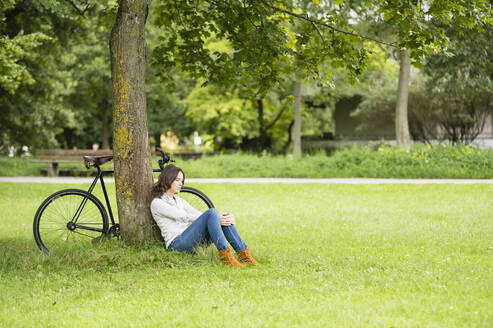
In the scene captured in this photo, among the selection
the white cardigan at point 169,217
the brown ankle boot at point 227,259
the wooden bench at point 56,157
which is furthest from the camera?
the wooden bench at point 56,157

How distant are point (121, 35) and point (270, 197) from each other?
8.21 m

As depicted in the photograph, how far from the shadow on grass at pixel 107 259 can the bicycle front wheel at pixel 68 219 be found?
20 centimetres

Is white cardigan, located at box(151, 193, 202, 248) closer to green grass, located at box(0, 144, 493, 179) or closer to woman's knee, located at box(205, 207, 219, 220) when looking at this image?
woman's knee, located at box(205, 207, 219, 220)

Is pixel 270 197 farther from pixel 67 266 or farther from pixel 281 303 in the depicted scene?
pixel 281 303

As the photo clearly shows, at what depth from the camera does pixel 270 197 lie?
1413 centimetres

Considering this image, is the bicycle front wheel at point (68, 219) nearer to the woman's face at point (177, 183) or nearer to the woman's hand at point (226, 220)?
the woman's face at point (177, 183)

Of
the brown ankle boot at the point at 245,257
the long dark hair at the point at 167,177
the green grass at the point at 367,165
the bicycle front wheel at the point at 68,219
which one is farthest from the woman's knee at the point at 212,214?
the green grass at the point at 367,165

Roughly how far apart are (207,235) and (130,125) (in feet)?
5.10

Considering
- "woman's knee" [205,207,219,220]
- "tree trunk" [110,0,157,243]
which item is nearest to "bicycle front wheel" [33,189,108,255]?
"tree trunk" [110,0,157,243]

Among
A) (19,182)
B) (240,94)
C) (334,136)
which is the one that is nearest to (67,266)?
(19,182)

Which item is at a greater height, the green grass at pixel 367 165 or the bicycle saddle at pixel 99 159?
the bicycle saddle at pixel 99 159

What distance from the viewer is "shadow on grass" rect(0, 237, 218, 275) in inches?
241

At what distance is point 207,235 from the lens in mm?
6289

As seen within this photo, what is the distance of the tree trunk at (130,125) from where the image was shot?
256 inches
